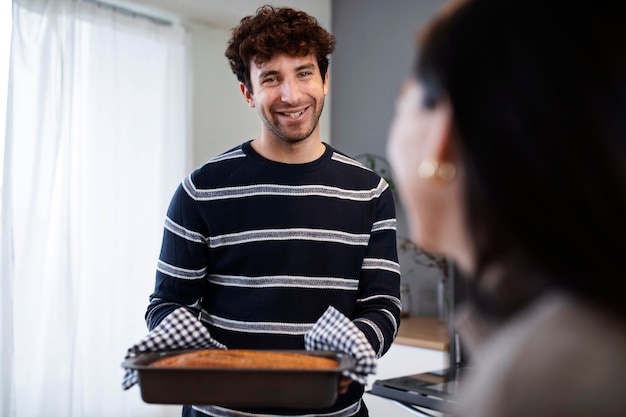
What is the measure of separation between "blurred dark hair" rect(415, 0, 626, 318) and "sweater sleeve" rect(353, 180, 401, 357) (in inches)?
39.4

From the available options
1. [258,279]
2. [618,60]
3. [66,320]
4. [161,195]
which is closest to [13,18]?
[161,195]

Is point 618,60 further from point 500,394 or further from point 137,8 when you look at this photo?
point 137,8

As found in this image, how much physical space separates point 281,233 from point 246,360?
0.46 metres

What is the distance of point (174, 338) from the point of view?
1.29 m

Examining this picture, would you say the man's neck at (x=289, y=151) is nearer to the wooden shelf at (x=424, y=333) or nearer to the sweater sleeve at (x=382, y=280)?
the sweater sleeve at (x=382, y=280)

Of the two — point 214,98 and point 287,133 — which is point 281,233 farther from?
point 214,98

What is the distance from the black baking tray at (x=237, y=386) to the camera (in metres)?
1.10

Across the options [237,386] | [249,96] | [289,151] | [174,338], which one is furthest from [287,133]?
[237,386]

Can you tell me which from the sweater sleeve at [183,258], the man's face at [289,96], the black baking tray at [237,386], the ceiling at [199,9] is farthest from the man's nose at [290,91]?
the ceiling at [199,9]

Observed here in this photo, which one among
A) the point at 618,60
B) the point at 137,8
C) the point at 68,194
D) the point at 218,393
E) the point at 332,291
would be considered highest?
the point at 137,8

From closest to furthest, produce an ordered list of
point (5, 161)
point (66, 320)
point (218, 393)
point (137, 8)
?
point (218, 393)
point (5, 161)
point (66, 320)
point (137, 8)

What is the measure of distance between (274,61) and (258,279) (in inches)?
19.9

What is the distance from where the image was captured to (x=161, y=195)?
317cm

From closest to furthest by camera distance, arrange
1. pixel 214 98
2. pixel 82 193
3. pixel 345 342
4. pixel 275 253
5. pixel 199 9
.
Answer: pixel 345 342 < pixel 275 253 < pixel 82 193 < pixel 199 9 < pixel 214 98
